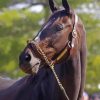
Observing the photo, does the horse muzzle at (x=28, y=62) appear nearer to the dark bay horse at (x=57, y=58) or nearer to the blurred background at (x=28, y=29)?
the dark bay horse at (x=57, y=58)

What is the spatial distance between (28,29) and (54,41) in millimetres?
16259

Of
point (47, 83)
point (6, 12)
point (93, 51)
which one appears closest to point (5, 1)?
point (6, 12)

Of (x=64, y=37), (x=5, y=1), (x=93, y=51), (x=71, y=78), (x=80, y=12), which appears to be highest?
(x=64, y=37)

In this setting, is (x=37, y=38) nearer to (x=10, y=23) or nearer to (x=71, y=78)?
(x=71, y=78)

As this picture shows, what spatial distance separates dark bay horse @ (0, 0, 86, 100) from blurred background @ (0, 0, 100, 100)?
14.2 metres

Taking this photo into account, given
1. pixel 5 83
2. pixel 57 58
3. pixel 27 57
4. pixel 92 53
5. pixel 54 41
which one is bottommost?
pixel 92 53

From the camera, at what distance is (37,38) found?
580 cm

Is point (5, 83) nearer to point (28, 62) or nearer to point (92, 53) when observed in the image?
point (28, 62)

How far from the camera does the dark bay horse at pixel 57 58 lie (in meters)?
5.79

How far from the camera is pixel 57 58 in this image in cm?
585

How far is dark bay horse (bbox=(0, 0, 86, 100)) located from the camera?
5789mm

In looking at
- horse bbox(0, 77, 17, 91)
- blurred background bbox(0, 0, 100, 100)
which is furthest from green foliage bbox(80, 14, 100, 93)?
horse bbox(0, 77, 17, 91)

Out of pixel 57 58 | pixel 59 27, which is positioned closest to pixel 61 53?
pixel 57 58

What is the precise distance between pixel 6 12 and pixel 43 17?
1511 mm
